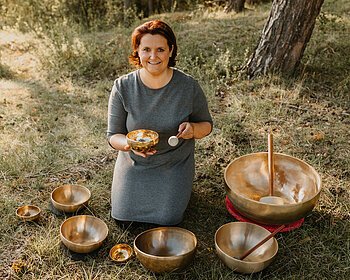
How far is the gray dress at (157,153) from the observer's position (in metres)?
2.57

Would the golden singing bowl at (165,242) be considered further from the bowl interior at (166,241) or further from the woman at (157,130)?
the woman at (157,130)

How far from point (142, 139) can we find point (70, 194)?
2.81ft

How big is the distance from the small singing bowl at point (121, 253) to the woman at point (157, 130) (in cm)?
22

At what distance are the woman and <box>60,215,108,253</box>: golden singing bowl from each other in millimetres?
149

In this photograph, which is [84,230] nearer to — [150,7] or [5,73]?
[5,73]

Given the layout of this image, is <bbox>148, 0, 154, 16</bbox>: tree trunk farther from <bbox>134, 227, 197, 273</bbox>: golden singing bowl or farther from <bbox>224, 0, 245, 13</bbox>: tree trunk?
<bbox>134, 227, 197, 273</bbox>: golden singing bowl

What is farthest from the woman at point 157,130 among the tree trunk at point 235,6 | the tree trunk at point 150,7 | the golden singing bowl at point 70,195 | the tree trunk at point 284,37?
the tree trunk at point 150,7

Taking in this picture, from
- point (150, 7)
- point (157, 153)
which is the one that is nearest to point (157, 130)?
point (157, 153)

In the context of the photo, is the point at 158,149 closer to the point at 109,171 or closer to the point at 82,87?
the point at 109,171

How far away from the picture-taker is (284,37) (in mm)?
4480

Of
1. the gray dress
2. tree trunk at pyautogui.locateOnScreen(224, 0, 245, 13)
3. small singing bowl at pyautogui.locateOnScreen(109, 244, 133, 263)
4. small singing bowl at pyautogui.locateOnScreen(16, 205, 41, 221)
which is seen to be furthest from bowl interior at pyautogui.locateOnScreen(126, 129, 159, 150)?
tree trunk at pyautogui.locateOnScreen(224, 0, 245, 13)

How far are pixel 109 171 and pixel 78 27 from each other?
4.30m

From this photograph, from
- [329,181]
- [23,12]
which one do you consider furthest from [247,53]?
[23,12]

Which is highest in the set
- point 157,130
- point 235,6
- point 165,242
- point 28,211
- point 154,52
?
point 154,52
